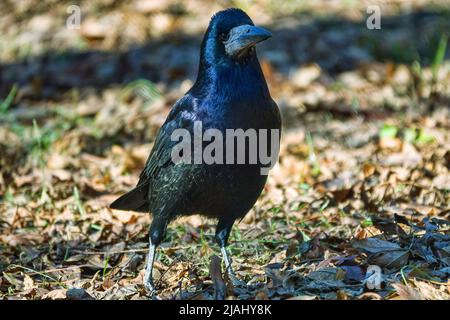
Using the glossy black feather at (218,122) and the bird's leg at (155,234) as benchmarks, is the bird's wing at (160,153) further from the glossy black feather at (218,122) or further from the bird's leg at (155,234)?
the bird's leg at (155,234)

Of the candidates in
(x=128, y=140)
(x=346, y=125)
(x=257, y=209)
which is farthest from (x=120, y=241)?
(x=346, y=125)

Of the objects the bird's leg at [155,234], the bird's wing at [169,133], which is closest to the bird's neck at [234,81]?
the bird's wing at [169,133]

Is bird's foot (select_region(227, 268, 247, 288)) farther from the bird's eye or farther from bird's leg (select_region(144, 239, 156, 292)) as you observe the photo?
the bird's eye

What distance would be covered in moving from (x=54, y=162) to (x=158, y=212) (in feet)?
6.82

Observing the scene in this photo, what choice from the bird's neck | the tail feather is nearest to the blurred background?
the tail feather

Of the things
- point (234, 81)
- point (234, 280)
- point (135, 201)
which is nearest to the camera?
point (234, 280)

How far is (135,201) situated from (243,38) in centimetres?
127

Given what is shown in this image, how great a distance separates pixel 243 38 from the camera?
3928 millimetres

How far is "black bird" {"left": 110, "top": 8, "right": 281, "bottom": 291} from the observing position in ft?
12.9

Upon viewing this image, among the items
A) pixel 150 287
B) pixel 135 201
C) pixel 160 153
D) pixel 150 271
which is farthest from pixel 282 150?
pixel 150 287

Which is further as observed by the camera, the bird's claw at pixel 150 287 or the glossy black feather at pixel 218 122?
the glossy black feather at pixel 218 122

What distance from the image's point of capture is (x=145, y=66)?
26.1 ft

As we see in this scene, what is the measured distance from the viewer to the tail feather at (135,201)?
179 inches

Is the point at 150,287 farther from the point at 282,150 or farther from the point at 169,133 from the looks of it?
the point at 282,150
